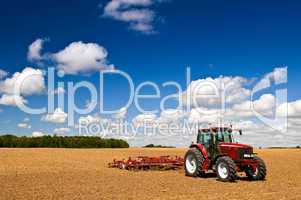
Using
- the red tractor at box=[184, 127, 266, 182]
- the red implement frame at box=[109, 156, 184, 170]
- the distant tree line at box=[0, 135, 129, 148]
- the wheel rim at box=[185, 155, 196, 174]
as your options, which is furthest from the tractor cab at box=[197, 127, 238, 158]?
the distant tree line at box=[0, 135, 129, 148]

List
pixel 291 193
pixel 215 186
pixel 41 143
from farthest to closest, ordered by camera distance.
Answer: pixel 41 143 → pixel 215 186 → pixel 291 193

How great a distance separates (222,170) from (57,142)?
7060cm

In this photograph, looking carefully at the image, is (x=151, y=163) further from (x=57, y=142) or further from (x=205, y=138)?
(x=57, y=142)

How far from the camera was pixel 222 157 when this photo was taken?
65.7 ft

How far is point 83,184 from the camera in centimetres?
1891

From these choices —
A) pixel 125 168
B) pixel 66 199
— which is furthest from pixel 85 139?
pixel 66 199

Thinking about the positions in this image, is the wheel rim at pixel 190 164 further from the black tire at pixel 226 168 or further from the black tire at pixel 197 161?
the black tire at pixel 226 168

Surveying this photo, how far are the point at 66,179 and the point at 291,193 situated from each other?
1075cm

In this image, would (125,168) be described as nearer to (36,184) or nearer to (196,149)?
(196,149)

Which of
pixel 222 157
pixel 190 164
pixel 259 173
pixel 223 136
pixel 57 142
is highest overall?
pixel 223 136

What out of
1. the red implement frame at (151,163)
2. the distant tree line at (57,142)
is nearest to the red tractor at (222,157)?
the red implement frame at (151,163)

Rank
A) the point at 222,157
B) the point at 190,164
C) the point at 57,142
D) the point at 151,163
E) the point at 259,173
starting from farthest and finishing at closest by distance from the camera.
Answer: the point at 57,142 → the point at 151,163 → the point at 190,164 → the point at 259,173 → the point at 222,157

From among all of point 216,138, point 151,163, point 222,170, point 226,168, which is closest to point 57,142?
point 151,163

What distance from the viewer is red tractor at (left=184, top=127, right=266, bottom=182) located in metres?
20.0
